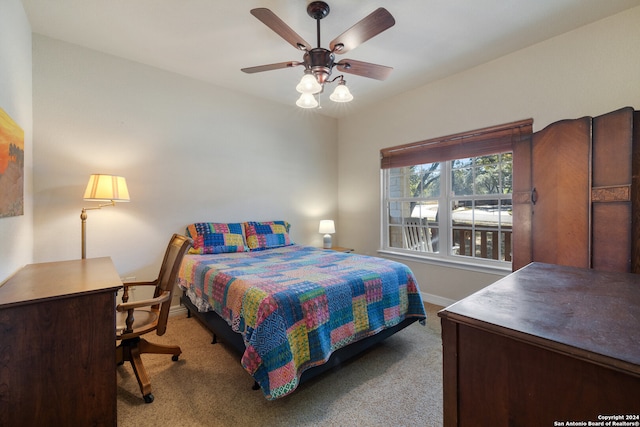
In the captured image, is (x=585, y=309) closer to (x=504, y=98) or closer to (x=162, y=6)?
(x=504, y=98)

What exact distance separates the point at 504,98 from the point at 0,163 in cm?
384

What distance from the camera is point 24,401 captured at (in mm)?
1189

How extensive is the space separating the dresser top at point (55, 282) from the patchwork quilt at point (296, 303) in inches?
26.5

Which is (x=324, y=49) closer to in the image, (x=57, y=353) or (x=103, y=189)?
(x=103, y=189)

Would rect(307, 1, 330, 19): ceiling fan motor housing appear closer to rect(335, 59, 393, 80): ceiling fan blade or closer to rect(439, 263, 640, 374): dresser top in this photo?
rect(335, 59, 393, 80): ceiling fan blade

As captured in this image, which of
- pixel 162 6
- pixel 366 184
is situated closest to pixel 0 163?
pixel 162 6

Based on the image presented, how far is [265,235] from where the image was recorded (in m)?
3.47

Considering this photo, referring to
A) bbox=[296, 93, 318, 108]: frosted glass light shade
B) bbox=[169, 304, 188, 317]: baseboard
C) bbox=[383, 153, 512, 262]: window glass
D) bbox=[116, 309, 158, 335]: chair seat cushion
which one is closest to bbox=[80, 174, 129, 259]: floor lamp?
bbox=[116, 309, 158, 335]: chair seat cushion

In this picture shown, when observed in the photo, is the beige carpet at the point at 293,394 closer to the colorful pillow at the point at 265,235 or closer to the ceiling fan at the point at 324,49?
the colorful pillow at the point at 265,235

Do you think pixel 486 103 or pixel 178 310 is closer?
pixel 486 103

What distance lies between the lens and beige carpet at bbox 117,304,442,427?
1545 millimetres

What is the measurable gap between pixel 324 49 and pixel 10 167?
2.03 m

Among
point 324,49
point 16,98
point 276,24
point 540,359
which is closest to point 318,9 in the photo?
point 324,49

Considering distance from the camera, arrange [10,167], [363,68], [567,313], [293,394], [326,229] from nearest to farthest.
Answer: [567,313] → [10,167] → [293,394] → [363,68] → [326,229]
